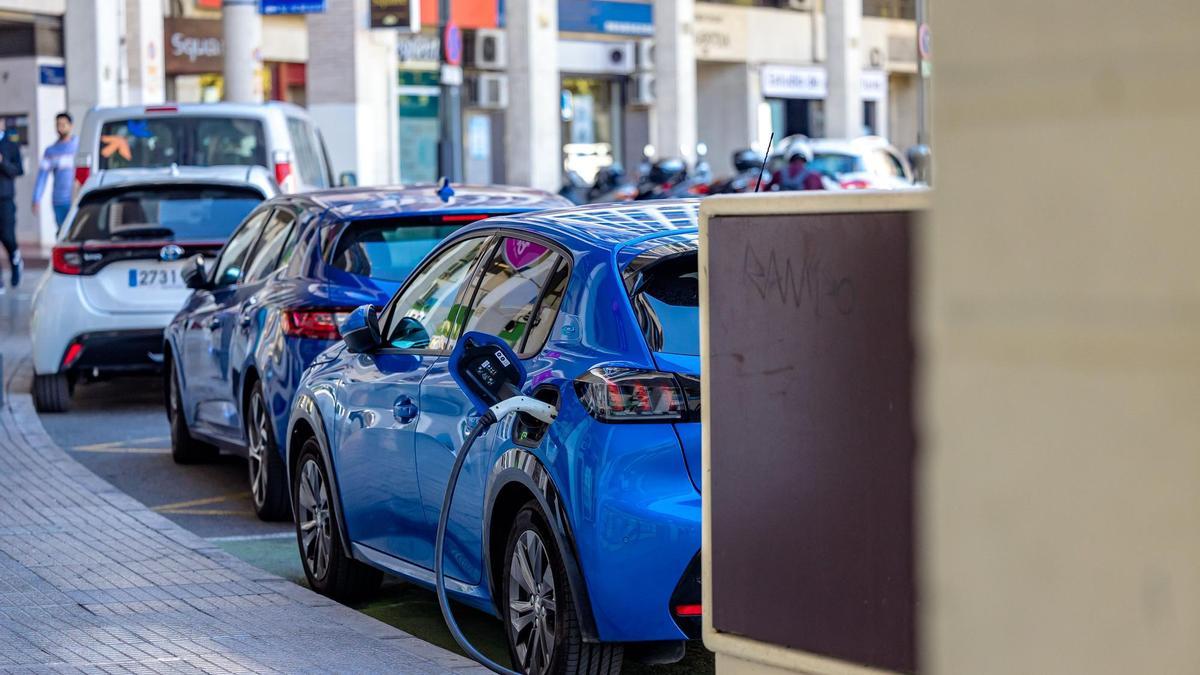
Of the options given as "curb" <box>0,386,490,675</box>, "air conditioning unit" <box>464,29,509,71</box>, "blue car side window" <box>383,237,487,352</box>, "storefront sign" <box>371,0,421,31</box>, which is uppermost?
"air conditioning unit" <box>464,29,509,71</box>

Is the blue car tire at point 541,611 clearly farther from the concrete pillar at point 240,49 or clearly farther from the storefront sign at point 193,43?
the storefront sign at point 193,43

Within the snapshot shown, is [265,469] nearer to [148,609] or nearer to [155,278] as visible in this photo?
[148,609]

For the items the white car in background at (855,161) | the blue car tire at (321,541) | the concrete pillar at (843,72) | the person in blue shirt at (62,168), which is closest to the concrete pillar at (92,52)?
the white car in background at (855,161)

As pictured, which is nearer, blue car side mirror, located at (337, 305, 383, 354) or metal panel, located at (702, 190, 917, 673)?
metal panel, located at (702, 190, 917, 673)

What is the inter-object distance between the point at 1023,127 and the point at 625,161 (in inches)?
2025

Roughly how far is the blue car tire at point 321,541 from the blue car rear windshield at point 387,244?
1.74 metres

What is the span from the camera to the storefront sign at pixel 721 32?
53.9 meters

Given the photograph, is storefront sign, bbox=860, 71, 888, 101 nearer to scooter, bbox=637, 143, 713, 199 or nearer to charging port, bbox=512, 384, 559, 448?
scooter, bbox=637, 143, 713, 199

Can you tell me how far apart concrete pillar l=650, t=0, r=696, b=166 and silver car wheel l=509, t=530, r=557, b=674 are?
4220 cm

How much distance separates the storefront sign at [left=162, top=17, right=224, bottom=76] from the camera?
39.2 m

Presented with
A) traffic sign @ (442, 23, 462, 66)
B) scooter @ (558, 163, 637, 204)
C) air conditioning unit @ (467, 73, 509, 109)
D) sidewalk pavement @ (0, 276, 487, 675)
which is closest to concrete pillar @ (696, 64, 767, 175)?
air conditioning unit @ (467, 73, 509, 109)

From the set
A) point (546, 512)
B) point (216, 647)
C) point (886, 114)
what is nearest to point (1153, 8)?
point (546, 512)

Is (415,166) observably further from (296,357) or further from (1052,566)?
(1052,566)

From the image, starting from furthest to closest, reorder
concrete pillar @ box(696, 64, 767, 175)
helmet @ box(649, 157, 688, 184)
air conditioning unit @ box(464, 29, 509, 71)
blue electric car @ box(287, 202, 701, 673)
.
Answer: concrete pillar @ box(696, 64, 767, 175) < air conditioning unit @ box(464, 29, 509, 71) < helmet @ box(649, 157, 688, 184) < blue electric car @ box(287, 202, 701, 673)
